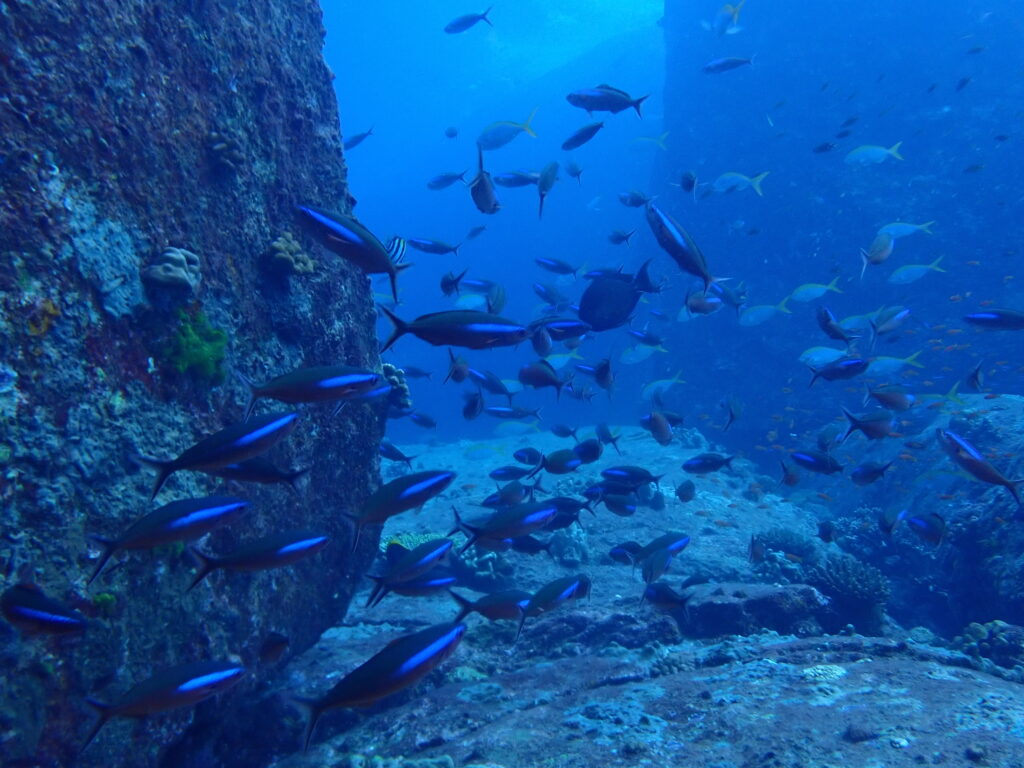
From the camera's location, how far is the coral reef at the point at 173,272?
3.76 metres

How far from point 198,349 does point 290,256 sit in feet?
4.84

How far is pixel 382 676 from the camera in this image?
2.39 meters

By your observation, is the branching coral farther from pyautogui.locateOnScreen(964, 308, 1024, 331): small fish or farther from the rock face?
pyautogui.locateOnScreen(964, 308, 1024, 331): small fish

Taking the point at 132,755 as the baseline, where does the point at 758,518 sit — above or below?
above

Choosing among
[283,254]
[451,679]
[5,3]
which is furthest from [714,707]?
[5,3]

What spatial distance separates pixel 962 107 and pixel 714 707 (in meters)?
26.4

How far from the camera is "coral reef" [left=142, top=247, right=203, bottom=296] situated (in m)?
3.76

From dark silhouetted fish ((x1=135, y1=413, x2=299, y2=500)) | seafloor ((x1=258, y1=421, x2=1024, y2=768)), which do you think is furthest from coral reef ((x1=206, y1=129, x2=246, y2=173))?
seafloor ((x1=258, y1=421, x2=1024, y2=768))

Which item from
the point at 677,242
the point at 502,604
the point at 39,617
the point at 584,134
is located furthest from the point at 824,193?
the point at 39,617

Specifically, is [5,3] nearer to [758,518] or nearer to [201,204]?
[201,204]

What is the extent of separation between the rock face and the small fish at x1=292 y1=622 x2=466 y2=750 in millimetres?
1710

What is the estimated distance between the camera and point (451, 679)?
5258 millimetres

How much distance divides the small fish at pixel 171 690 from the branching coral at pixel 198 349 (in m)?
2.17

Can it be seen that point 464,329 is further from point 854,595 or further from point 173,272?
point 854,595
